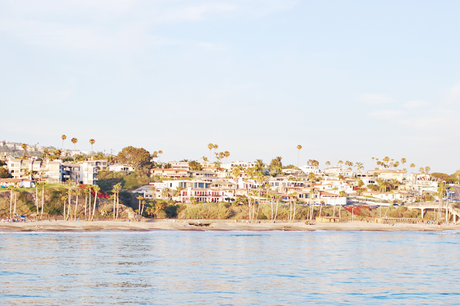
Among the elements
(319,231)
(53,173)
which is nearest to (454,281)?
(319,231)

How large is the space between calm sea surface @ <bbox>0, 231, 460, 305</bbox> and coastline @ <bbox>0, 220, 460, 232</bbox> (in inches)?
824

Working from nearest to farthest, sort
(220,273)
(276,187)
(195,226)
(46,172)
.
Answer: (220,273) → (195,226) → (46,172) → (276,187)

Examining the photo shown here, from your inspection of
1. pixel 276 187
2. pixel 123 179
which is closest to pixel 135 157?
pixel 123 179

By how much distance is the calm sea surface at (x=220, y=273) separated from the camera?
3262 cm

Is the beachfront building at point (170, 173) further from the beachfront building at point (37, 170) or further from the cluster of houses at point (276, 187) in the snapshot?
the beachfront building at point (37, 170)

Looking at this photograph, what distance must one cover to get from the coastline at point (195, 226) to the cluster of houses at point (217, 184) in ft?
55.6

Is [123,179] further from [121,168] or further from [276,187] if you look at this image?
[276,187]

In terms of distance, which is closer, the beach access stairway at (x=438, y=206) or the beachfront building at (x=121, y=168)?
the beach access stairway at (x=438, y=206)

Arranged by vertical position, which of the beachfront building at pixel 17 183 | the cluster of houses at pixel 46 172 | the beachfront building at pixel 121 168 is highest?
A: the beachfront building at pixel 121 168

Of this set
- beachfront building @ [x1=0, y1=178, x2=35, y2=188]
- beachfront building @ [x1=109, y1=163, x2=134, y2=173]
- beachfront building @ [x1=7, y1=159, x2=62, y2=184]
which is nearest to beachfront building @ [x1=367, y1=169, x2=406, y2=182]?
beachfront building @ [x1=109, y1=163, x2=134, y2=173]

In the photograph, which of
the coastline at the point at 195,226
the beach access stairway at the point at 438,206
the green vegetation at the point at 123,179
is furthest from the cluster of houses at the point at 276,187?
the coastline at the point at 195,226

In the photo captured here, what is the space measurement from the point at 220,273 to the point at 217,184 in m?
97.4

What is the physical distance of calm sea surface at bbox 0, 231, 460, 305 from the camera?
107 feet

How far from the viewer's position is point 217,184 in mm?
139875
